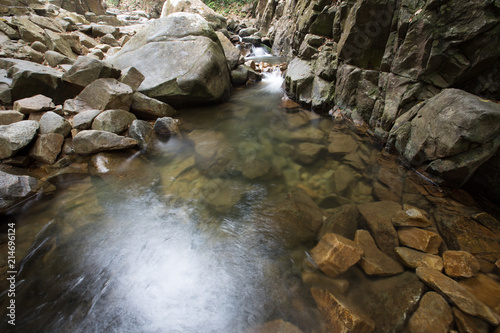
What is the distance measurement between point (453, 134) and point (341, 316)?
301 cm

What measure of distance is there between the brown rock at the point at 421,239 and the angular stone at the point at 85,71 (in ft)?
23.1

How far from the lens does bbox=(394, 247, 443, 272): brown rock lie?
223 cm

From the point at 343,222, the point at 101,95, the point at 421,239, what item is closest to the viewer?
the point at 421,239

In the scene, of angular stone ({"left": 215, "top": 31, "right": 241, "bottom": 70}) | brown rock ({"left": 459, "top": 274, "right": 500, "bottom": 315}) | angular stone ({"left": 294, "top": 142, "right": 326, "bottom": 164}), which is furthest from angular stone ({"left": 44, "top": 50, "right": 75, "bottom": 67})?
brown rock ({"left": 459, "top": 274, "right": 500, "bottom": 315})

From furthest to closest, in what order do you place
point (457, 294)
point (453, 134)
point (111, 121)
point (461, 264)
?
point (111, 121) → point (453, 134) → point (461, 264) → point (457, 294)

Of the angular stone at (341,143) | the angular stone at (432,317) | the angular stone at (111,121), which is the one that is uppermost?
the angular stone at (432,317)

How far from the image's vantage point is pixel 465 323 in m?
1.74

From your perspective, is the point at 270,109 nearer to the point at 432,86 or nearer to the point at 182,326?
the point at 432,86

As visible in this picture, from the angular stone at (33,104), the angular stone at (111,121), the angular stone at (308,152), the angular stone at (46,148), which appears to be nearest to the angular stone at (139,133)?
the angular stone at (111,121)

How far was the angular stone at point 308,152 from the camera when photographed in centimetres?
445

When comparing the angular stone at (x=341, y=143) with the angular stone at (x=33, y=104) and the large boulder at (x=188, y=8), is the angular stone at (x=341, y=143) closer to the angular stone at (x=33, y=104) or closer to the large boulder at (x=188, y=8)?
the angular stone at (x=33, y=104)

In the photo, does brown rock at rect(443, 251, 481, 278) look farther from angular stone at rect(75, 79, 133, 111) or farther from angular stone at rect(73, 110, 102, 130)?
angular stone at rect(75, 79, 133, 111)

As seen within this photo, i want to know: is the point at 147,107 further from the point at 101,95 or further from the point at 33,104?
the point at 33,104

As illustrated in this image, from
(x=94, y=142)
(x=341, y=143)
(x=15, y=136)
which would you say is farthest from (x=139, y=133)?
(x=341, y=143)
